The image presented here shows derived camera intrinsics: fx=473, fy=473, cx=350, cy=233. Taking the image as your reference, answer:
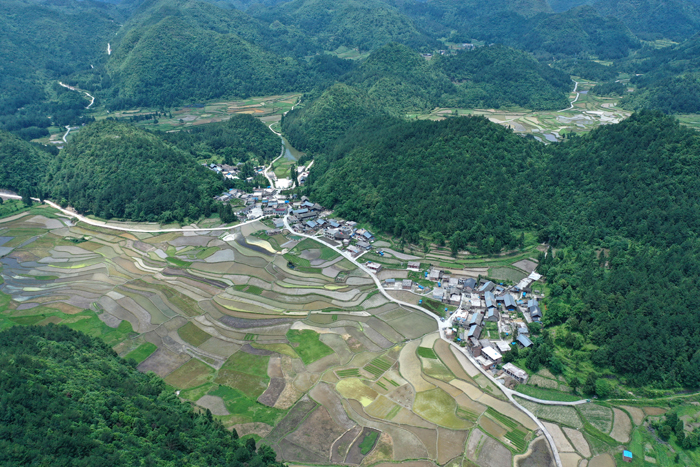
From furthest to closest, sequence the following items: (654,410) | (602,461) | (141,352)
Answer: (141,352) → (654,410) → (602,461)

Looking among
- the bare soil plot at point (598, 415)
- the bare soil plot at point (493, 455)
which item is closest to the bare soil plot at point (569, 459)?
the bare soil plot at point (598, 415)

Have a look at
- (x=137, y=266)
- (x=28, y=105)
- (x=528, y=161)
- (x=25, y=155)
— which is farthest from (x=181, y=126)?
(x=528, y=161)

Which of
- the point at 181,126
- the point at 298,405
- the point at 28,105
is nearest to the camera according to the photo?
the point at 298,405

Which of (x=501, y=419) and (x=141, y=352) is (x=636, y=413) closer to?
(x=501, y=419)

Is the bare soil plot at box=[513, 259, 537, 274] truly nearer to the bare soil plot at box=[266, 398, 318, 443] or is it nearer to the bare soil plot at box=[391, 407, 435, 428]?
the bare soil plot at box=[391, 407, 435, 428]

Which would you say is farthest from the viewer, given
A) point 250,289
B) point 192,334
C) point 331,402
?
point 250,289

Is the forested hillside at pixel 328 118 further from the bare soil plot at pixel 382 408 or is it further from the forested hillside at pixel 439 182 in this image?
the bare soil plot at pixel 382 408

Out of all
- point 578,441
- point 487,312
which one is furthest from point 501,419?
point 487,312

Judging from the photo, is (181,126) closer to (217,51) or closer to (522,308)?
(217,51)
